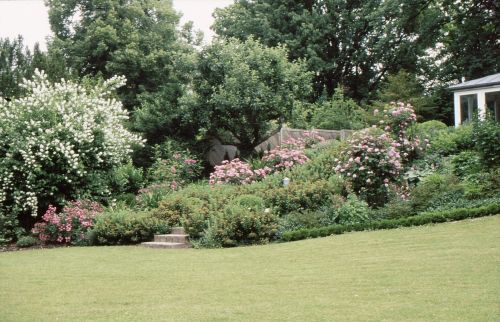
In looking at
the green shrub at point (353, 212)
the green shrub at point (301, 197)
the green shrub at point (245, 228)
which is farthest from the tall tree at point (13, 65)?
the green shrub at point (353, 212)

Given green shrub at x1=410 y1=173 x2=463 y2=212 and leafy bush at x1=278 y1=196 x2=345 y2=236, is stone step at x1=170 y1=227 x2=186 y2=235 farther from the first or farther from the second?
green shrub at x1=410 y1=173 x2=463 y2=212

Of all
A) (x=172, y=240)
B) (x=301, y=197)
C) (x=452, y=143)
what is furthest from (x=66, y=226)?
(x=452, y=143)

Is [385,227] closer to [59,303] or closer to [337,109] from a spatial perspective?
[59,303]

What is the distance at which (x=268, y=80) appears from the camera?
2214 centimetres

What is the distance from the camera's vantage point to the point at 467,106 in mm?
26359

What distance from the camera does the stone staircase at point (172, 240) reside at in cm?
1334

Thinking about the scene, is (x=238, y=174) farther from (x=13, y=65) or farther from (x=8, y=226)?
(x=13, y=65)

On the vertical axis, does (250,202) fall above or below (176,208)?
above

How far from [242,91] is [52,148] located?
793 cm

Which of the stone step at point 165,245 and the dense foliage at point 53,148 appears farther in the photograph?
the dense foliage at point 53,148

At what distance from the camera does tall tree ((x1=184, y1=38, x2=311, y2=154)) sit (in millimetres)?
21281

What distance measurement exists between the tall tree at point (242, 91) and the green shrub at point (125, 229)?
777 cm

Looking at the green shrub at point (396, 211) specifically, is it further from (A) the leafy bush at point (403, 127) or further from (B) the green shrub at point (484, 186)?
(A) the leafy bush at point (403, 127)

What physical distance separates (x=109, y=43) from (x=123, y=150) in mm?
15063
